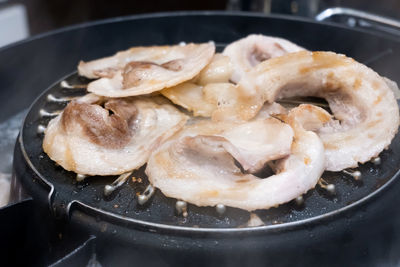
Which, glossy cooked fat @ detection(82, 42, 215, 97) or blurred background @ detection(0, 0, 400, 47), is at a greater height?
glossy cooked fat @ detection(82, 42, 215, 97)

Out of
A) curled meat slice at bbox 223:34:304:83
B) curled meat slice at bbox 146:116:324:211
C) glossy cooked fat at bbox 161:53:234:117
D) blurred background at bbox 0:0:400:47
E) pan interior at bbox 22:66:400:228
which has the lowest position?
blurred background at bbox 0:0:400:47

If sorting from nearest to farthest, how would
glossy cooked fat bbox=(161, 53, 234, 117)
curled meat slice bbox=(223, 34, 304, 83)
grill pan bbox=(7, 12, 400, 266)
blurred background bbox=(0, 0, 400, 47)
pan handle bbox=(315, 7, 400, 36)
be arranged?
grill pan bbox=(7, 12, 400, 266)
glossy cooked fat bbox=(161, 53, 234, 117)
curled meat slice bbox=(223, 34, 304, 83)
pan handle bbox=(315, 7, 400, 36)
blurred background bbox=(0, 0, 400, 47)

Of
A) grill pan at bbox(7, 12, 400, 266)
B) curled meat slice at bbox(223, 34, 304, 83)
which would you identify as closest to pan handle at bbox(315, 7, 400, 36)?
curled meat slice at bbox(223, 34, 304, 83)

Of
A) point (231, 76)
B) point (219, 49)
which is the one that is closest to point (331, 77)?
point (231, 76)

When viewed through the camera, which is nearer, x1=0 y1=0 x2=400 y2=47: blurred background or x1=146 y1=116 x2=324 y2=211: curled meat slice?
x1=146 y1=116 x2=324 y2=211: curled meat slice

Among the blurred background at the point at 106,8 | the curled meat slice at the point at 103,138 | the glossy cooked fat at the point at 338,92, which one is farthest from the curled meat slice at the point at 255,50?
the blurred background at the point at 106,8

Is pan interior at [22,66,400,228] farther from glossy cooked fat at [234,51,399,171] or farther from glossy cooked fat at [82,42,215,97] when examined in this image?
glossy cooked fat at [82,42,215,97]

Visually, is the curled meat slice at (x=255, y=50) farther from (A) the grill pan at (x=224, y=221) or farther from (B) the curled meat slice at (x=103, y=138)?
(A) the grill pan at (x=224, y=221)
